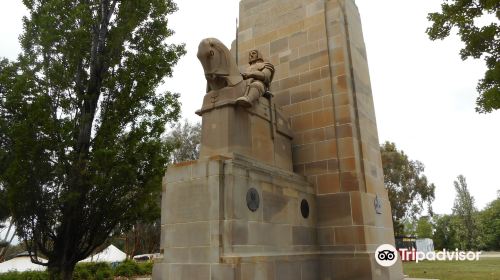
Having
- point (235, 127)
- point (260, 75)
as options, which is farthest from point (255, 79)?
point (235, 127)

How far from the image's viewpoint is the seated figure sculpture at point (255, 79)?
7.38 m

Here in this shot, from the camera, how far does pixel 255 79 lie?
8305 mm

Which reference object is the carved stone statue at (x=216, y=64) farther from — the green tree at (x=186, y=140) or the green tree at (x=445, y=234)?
the green tree at (x=445, y=234)

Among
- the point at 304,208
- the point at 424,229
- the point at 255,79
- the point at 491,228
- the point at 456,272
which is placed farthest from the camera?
the point at 424,229

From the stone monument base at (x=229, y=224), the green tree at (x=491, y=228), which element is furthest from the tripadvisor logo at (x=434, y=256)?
the green tree at (x=491, y=228)

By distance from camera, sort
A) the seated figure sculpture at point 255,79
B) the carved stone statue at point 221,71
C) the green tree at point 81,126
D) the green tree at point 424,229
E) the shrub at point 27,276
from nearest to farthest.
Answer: the seated figure sculpture at point 255,79 < the carved stone statue at point 221,71 < the green tree at point 81,126 < the shrub at point 27,276 < the green tree at point 424,229

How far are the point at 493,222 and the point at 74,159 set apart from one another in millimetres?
66183

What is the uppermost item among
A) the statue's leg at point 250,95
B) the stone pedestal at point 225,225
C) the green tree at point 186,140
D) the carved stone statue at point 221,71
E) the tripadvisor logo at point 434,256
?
the green tree at point 186,140

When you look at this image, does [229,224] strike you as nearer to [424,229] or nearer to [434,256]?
[434,256]

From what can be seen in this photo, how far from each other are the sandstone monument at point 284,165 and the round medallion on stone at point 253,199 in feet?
0.06

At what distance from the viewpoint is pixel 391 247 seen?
9.10 meters

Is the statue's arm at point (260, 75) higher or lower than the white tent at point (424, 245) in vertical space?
higher

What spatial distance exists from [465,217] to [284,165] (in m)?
67.3

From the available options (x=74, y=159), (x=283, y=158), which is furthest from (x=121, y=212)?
(x=283, y=158)
